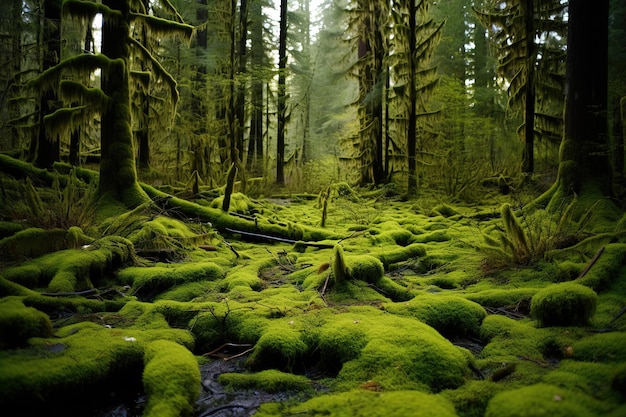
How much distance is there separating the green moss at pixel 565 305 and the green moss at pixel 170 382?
2.39 metres

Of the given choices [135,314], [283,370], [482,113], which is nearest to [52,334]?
[135,314]

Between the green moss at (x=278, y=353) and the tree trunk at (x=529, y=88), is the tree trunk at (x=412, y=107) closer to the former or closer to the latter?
the tree trunk at (x=529, y=88)

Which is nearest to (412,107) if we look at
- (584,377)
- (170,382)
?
(584,377)

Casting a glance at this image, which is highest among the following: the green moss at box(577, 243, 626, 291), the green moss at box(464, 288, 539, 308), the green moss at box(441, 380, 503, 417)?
the green moss at box(577, 243, 626, 291)

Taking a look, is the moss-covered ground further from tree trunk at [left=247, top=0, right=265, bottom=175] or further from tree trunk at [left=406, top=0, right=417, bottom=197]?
tree trunk at [left=247, top=0, right=265, bottom=175]

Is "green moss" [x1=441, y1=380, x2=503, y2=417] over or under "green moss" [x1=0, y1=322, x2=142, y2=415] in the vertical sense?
under

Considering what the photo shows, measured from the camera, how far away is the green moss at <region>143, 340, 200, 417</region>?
66.3 inches

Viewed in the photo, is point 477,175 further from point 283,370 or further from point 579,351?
point 283,370

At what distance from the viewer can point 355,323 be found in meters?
2.58

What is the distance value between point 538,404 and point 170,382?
5.62ft

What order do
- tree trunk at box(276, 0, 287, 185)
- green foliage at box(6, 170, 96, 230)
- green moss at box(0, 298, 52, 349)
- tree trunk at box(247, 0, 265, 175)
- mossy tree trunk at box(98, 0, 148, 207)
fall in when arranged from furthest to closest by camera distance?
tree trunk at box(247, 0, 265, 175), tree trunk at box(276, 0, 287, 185), mossy tree trunk at box(98, 0, 148, 207), green foliage at box(6, 170, 96, 230), green moss at box(0, 298, 52, 349)

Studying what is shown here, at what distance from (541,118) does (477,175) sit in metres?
2.23

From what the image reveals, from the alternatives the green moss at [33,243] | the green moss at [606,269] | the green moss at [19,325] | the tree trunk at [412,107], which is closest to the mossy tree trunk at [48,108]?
the green moss at [33,243]

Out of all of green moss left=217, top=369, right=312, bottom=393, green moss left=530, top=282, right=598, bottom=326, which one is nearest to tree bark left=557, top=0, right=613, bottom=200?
green moss left=530, top=282, right=598, bottom=326
